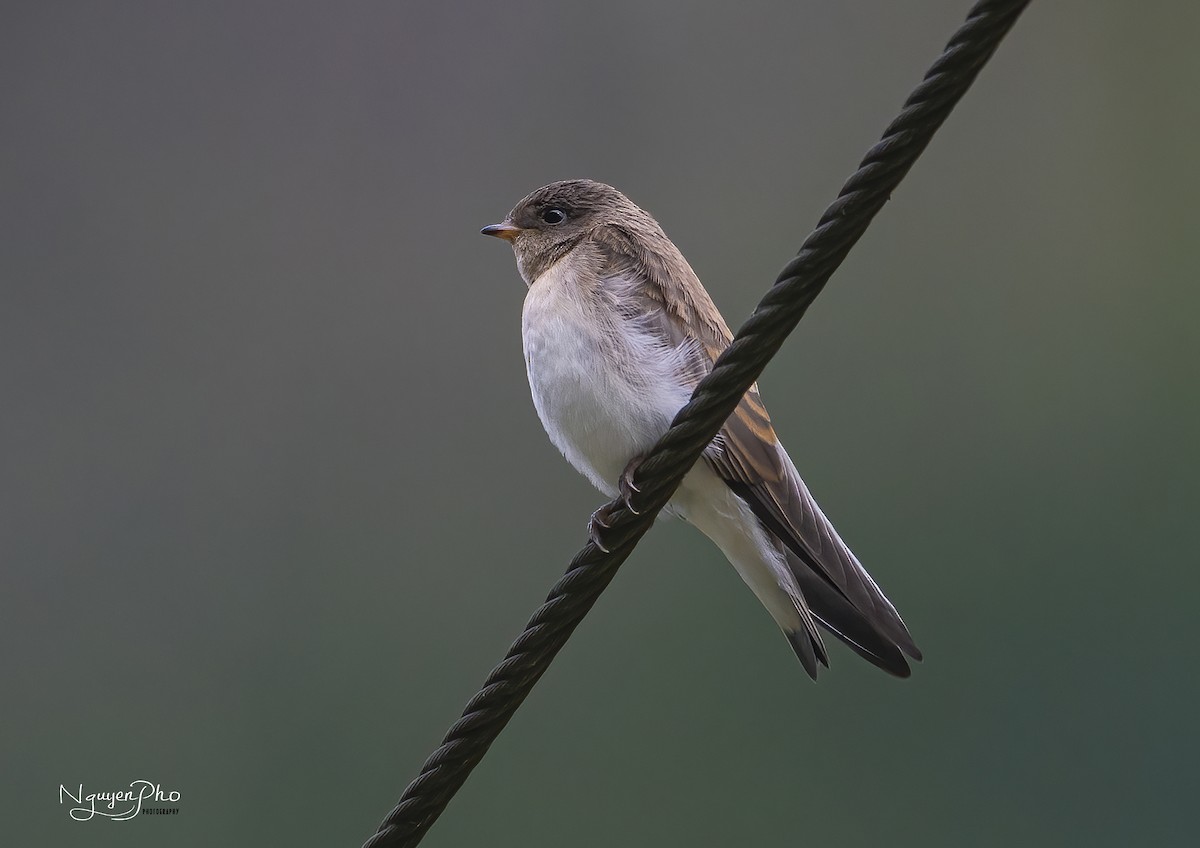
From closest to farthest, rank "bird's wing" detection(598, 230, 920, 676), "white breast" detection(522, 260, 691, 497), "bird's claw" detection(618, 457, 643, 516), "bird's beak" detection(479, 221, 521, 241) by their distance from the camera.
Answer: "bird's claw" detection(618, 457, 643, 516)
"bird's wing" detection(598, 230, 920, 676)
"white breast" detection(522, 260, 691, 497)
"bird's beak" detection(479, 221, 521, 241)

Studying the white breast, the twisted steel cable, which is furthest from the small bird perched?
the twisted steel cable

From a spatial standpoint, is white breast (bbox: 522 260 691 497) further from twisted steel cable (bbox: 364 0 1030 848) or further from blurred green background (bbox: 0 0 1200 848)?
blurred green background (bbox: 0 0 1200 848)

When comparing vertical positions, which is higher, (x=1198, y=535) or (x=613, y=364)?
(x=613, y=364)

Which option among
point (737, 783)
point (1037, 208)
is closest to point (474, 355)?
point (737, 783)

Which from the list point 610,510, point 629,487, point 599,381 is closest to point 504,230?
point 599,381

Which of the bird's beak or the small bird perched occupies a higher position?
the bird's beak

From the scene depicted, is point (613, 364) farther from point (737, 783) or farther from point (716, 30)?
point (716, 30)

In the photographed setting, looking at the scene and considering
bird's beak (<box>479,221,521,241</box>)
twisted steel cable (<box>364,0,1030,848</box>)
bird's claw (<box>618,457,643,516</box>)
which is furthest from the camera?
bird's beak (<box>479,221,521,241</box>)
